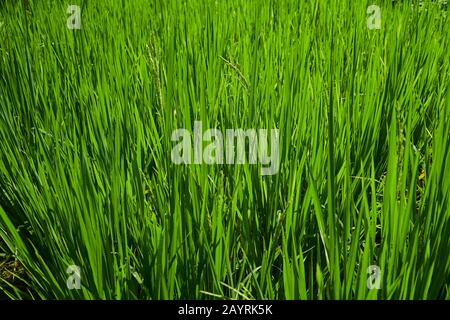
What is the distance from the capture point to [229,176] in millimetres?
989

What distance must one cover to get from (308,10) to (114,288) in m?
1.77

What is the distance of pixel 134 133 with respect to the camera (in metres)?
1.14

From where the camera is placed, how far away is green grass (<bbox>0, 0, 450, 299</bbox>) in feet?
2.31

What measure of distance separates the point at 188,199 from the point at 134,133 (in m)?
0.38

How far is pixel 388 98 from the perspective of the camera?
1.27m

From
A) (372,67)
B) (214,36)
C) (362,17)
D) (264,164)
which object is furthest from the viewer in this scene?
(362,17)

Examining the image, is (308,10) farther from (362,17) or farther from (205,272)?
(205,272)

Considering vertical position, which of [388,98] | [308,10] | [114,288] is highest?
[308,10]

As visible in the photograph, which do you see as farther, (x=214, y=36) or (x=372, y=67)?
(x=214, y=36)

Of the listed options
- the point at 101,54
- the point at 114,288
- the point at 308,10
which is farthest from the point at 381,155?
the point at 308,10

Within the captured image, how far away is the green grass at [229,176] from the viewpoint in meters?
0.70

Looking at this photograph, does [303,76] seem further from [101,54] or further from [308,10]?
[308,10]

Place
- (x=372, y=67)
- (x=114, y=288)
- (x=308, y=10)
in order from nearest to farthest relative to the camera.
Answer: (x=114, y=288) < (x=372, y=67) < (x=308, y=10)

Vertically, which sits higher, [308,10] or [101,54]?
[308,10]
